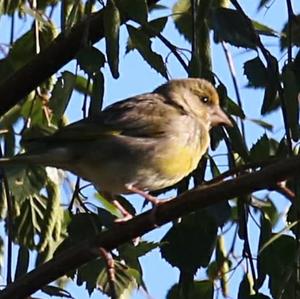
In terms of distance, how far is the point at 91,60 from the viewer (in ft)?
10.3

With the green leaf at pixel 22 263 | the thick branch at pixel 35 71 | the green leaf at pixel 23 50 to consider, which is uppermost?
the green leaf at pixel 23 50

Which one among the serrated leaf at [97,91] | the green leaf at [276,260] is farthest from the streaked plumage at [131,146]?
the green leaf at [276,260]

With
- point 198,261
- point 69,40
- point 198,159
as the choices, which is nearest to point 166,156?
point 198,159

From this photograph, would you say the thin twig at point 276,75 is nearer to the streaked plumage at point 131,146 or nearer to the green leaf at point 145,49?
the green leaf at point 145,49

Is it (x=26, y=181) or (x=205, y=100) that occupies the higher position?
(x=205, y=100)

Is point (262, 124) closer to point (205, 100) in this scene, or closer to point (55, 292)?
point (205, 100)

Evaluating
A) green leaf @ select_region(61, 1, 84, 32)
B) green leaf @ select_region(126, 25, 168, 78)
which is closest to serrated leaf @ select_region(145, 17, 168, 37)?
green leaf @ select_region(126, 25, 168, 78)

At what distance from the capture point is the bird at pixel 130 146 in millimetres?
3764

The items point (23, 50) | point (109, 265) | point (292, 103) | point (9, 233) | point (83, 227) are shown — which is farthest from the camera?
point (23, 50)

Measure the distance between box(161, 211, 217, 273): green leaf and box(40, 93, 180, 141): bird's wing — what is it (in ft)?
2.07

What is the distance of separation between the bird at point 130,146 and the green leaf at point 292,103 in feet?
1.71

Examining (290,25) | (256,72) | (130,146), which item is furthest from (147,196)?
(290,25)

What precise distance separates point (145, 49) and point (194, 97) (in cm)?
116

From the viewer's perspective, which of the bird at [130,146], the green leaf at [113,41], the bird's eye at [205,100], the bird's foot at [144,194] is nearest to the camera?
the green leaf at [113,41]
